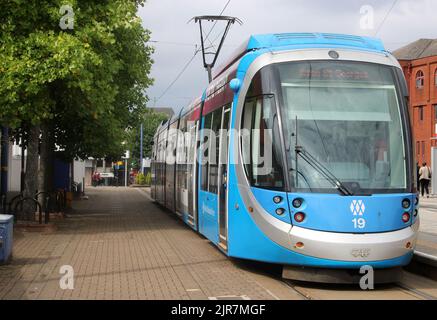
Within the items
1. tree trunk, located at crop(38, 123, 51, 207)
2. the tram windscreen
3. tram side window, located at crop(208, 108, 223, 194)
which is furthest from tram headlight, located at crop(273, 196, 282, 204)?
tree trunk, located at crop(38, 123, 51, 207)

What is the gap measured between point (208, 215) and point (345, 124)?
→ 156 inches

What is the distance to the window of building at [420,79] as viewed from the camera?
5954cm

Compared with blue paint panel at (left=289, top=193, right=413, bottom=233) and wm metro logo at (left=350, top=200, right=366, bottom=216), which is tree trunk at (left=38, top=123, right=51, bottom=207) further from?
wm metro logo at (left=350, top=200, right=366, bottom=216)

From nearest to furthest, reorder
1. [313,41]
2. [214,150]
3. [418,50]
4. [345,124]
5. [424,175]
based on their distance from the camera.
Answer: [345,124] → [313,41] → [214,150] → [424,175] → [418,50]

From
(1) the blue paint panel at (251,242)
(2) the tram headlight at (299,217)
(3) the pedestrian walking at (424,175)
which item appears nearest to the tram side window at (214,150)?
(1) the blue paint panel at (251,242)

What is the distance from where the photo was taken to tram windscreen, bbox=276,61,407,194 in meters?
8.75

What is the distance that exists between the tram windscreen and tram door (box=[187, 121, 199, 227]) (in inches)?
197

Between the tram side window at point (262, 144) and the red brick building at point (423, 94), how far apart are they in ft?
159

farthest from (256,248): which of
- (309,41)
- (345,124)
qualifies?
(309,41)

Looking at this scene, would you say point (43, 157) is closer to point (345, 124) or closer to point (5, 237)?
point (5, 237)

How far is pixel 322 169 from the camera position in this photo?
343 inches

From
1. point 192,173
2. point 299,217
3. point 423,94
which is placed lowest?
point 299,217

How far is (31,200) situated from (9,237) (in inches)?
265
